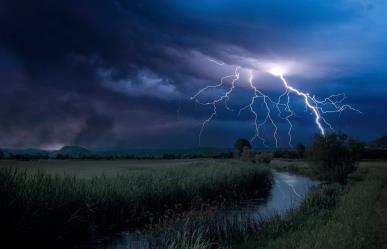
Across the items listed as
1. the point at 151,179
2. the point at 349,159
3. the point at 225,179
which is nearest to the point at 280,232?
the point at 151,179

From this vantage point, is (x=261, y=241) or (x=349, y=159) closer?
(x=261, y=241)

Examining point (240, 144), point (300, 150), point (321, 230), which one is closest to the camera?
point (321, 230)

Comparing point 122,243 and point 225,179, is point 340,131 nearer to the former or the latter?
point 225,179

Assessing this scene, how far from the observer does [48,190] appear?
1920 cm

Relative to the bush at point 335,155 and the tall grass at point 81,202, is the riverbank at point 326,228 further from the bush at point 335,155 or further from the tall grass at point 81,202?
the bush at point 335,155

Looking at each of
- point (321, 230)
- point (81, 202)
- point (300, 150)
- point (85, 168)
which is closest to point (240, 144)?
point (300, 150)

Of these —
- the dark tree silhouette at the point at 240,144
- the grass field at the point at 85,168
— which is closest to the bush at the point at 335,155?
the grass field at the point at 85,168

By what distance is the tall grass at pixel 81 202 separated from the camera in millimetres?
16281

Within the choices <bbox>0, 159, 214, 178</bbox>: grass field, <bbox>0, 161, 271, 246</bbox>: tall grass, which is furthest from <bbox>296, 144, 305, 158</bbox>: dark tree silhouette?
<bbox>0, 161, 271, 246</bbox>: tall grass

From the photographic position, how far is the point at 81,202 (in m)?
20.5

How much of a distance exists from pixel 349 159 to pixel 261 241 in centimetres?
3564

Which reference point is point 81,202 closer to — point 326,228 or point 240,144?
point 326,228

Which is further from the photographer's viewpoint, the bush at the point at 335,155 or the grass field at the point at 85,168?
the bush at the point at 335,155

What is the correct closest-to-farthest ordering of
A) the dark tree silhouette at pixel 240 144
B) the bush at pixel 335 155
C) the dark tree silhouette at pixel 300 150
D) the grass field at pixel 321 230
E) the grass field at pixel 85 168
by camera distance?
the grass field at pixel 321 230 → the grass field at pixel 85 168 → the bush at pixel 335 155 → the dark tree silhouette at pixel 300 150 → the dark tree silhouette at pixel 240 144
